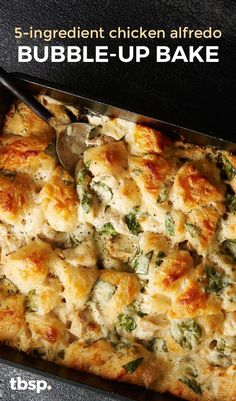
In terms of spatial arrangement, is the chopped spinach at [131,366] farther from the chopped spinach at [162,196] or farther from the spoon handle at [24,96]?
the spoon handle at [24,96]

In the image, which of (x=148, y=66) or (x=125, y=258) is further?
(x=148, y=66)

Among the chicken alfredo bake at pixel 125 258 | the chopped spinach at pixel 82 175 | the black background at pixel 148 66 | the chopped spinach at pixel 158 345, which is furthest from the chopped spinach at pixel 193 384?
the black background at pixel 148 66

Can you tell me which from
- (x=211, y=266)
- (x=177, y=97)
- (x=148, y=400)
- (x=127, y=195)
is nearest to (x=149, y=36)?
(x=177, y=97)

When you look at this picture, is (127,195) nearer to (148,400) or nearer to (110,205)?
(110,205)

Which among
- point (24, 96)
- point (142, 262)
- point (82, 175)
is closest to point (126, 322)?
point (142, 262)

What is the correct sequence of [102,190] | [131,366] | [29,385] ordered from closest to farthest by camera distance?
[131,366], [102,190], [29,385]

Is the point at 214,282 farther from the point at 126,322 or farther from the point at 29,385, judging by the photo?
the point at 29,385

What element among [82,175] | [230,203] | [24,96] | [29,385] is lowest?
[29,385]

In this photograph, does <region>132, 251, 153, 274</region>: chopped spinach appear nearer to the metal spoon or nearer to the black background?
the metal spoon
